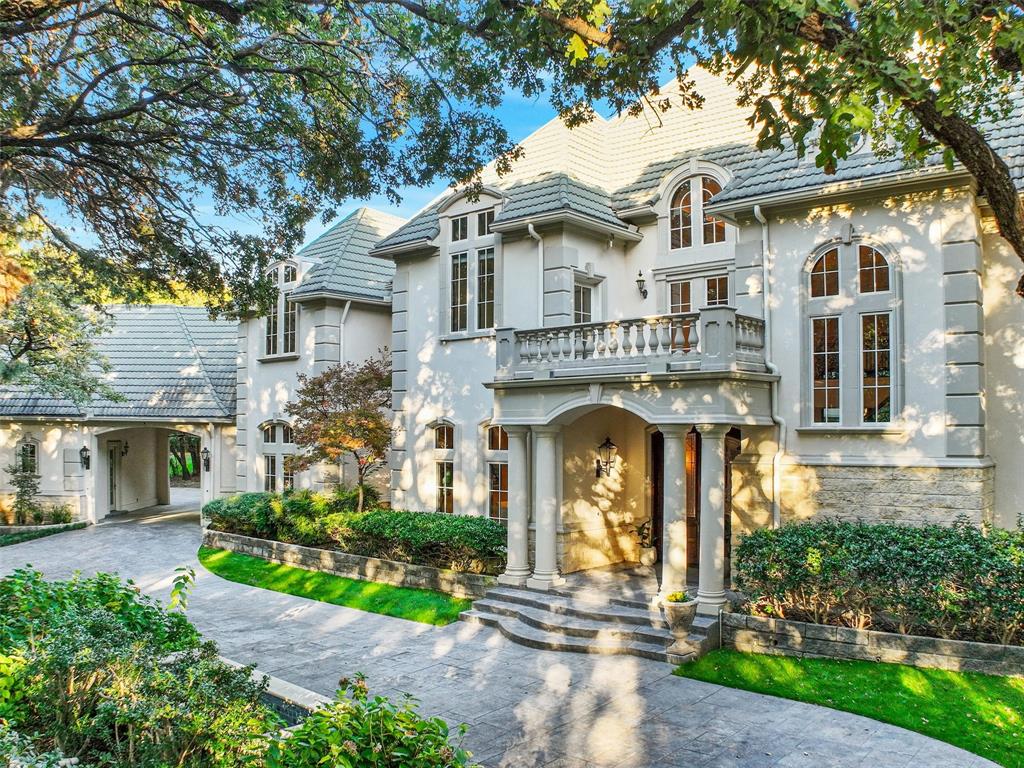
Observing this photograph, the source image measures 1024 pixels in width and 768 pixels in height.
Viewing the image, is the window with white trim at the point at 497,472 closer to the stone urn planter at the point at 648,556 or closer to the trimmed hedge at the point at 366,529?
the trimmed hedge at the point at 366,529

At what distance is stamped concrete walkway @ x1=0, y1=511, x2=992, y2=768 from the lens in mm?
8141

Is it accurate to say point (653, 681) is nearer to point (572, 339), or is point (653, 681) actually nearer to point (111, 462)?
point (572, 339)

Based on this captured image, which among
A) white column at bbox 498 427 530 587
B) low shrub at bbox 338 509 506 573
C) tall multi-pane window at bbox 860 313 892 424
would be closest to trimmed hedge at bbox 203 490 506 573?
low shrub at bbox 338 509 506 573

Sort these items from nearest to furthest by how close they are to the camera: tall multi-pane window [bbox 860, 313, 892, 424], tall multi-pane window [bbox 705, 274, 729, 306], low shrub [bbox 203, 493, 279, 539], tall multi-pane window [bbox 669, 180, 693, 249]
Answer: tall multi-pane window [bbox 860, 313, 892, 424] → tall multi-pane window [bbox 705, 274, 729, 306] → tall multi-pane window [bbox 669, 180, 693, 249] → low shrub [bbox 203, 493, 279, 539]

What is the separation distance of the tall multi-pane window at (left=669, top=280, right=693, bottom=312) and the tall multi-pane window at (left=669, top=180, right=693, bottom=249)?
76 centimetres

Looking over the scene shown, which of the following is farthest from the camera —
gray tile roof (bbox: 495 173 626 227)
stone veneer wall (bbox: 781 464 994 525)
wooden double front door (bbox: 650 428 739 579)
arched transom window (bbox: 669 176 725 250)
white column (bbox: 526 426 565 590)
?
gray tile roof (bbox: 495 173 626 227)

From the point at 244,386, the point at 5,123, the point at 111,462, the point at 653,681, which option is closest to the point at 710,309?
the point at 653,681

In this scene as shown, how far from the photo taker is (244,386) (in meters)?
23.1

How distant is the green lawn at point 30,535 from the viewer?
A: 72.6 feet

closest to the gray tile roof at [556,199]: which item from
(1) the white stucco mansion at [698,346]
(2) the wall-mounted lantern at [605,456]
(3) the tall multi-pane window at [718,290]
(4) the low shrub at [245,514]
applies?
(1) the white stucco mansion at [698,346]

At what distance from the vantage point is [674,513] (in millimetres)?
12312

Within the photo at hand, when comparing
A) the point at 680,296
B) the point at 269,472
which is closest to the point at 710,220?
the point at 680,296

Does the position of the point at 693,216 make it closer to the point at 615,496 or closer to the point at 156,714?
the point at 615,496

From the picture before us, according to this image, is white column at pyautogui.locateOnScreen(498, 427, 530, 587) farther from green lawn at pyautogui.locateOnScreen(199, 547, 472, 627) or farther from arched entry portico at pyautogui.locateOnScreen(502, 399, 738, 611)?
green lawn at pyautogui.locateOnScreen(199, 547, 472, 627)
